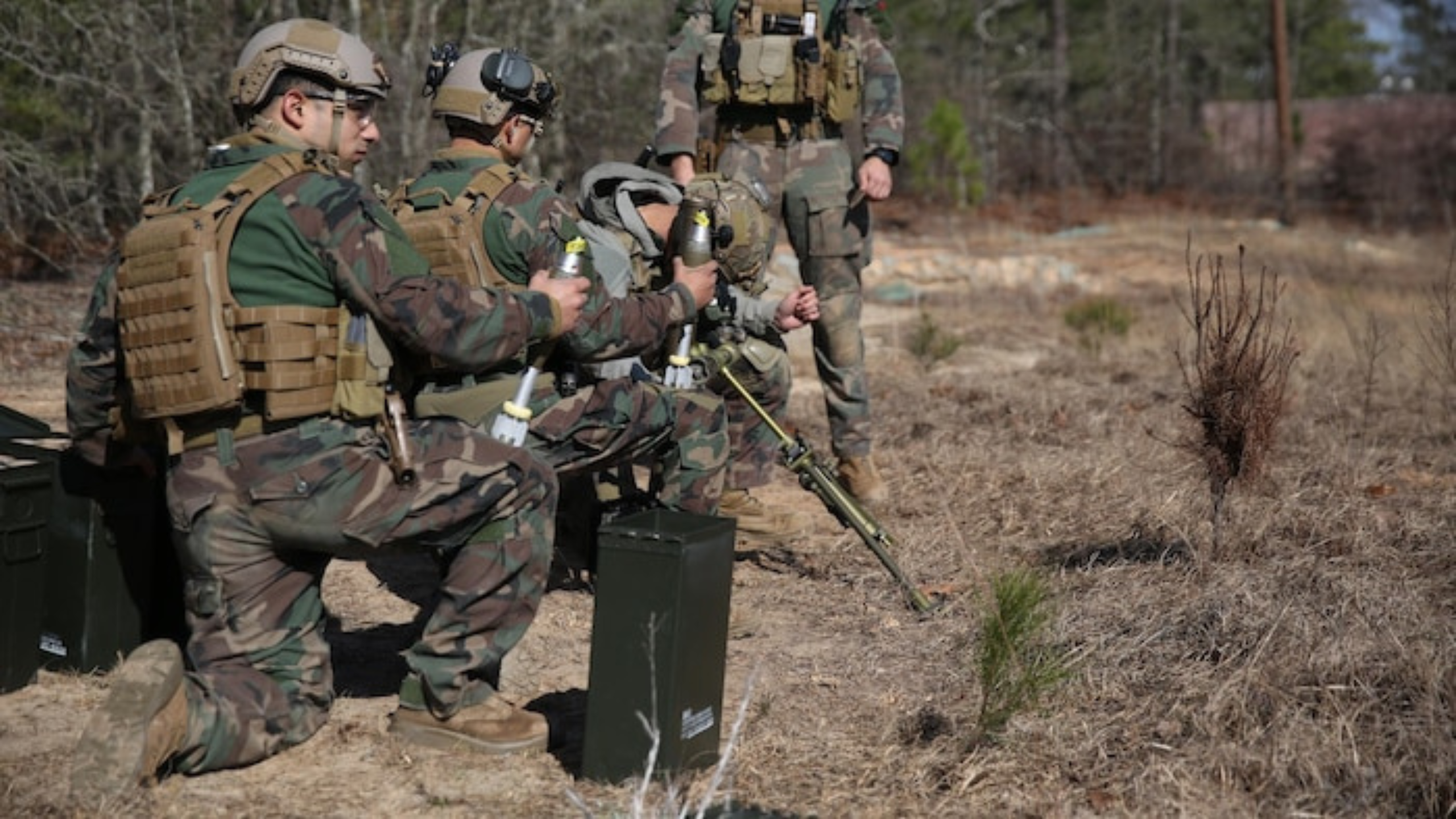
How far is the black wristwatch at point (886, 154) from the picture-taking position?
6.45 metres

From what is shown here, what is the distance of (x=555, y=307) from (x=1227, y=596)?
2.07 meters

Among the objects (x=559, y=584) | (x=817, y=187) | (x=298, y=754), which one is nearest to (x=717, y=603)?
(x=298, y=754)

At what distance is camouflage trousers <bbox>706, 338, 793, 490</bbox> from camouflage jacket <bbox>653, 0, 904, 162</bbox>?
1.03 m

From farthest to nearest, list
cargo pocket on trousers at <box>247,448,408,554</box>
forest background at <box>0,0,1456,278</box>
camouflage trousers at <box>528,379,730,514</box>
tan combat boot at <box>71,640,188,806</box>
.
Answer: forest background at <box>0,0,1456,278</box> → camouflage trousers at <box>528,379,730,514</box> → cargo pocket on trousers at <box>247,448,408,554</box> → tan combat boot at <box>71,640,188,806</box>

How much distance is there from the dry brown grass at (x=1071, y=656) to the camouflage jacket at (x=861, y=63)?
158cm

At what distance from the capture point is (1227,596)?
449 centimetres

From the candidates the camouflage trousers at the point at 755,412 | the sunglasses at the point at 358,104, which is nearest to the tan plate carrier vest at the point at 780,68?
the camouflage trousers at the point at 755,412

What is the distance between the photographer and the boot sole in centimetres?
383

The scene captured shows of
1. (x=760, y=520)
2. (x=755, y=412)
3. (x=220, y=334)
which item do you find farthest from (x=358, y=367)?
(x=760, y=520)

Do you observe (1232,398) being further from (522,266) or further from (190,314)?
(190,314)

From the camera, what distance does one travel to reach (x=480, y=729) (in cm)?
384

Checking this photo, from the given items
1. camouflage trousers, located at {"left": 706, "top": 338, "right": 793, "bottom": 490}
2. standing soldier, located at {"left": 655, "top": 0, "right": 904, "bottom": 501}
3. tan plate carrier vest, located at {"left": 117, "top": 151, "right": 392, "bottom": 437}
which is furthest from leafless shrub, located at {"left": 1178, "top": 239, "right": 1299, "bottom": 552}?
tan plate carrier vest, located at {"left": 117, "top": 151, "right": 392, "bottom": 437}

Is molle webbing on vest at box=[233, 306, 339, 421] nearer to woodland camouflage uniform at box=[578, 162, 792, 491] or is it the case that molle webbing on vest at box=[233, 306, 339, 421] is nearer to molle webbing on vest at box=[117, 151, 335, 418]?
molle webbing on vest at box=[117, 151, 335, 418]

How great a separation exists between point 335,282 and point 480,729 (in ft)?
3.69
